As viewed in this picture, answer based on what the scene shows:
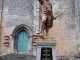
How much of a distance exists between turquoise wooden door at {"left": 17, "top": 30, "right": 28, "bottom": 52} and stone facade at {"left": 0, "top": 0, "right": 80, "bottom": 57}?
31.2 inches

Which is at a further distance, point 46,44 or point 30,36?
point 30,36

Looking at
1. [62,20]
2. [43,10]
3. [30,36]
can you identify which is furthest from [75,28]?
[43,10]

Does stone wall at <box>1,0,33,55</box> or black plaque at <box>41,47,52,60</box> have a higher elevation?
stone wall at <box>1,0,33,55</box>

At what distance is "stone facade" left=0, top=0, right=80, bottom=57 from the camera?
19453 millimetres

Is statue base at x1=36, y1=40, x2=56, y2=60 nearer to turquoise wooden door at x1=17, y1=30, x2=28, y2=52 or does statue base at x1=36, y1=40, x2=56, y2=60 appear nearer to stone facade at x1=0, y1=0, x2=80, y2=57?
stone facade at x1=0, y1=0, x2=80, y2=57

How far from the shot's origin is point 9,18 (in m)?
20.3

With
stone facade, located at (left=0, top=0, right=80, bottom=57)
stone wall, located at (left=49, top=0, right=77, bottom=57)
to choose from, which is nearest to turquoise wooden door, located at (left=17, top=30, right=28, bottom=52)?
stone facade, located at (left=0, top=0, right=80, bottom=57)

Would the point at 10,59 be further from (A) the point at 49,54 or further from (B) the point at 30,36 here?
(A) the point at 49,54

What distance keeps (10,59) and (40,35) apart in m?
6.39

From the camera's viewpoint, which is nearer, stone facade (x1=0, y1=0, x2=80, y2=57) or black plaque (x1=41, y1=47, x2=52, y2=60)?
black plaque (x1=41, y1=47, x2=52, y2=60)

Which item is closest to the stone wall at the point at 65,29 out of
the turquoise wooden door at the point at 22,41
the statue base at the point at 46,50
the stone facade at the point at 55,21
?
the stone facade at the point at 55,21

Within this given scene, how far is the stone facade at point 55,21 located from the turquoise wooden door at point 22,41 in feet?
2.60

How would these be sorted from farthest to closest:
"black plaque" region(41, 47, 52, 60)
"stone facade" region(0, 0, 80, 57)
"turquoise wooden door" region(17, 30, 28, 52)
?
"turquoise wooden door" region(17, 30, 28, 52), "stone facade" region(0, 0, 80, 57), "black plaque" region(41, 47, 52, 60)

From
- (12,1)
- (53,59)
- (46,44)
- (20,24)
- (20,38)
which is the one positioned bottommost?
(53,59)
